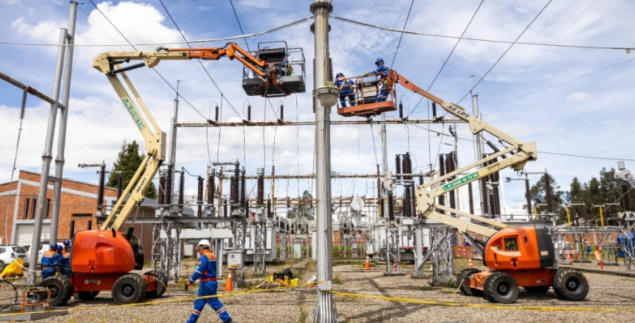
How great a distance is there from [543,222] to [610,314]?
29.3 feet

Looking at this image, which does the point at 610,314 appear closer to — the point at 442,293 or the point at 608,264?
the point at 442,293

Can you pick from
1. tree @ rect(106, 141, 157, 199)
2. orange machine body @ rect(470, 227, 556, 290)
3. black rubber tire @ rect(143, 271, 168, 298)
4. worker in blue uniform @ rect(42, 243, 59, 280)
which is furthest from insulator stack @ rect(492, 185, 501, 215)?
tree @ rect(106, 141, 157, 199)

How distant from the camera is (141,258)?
13383 millimetres

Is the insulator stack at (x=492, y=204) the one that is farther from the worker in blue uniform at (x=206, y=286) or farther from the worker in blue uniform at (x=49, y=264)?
the worker in blue uniform at (x=49, y=264)

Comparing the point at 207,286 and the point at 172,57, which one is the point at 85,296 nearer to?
the point at 207,286

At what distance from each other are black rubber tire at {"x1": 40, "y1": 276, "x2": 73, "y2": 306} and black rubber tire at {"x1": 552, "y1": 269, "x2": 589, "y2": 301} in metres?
14.0

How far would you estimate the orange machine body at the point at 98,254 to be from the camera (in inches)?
471

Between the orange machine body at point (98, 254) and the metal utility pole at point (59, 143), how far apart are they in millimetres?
3744

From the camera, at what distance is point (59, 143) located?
16.0 meters

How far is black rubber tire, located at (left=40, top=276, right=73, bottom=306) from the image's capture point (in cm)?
1178

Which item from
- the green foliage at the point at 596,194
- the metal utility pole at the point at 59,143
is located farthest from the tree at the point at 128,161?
the green foliage at the point at 596,194

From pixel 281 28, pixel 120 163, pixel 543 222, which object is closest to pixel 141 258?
pixel 281 28

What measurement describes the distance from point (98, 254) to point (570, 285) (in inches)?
537

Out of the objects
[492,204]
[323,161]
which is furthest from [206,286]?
[492,204]
